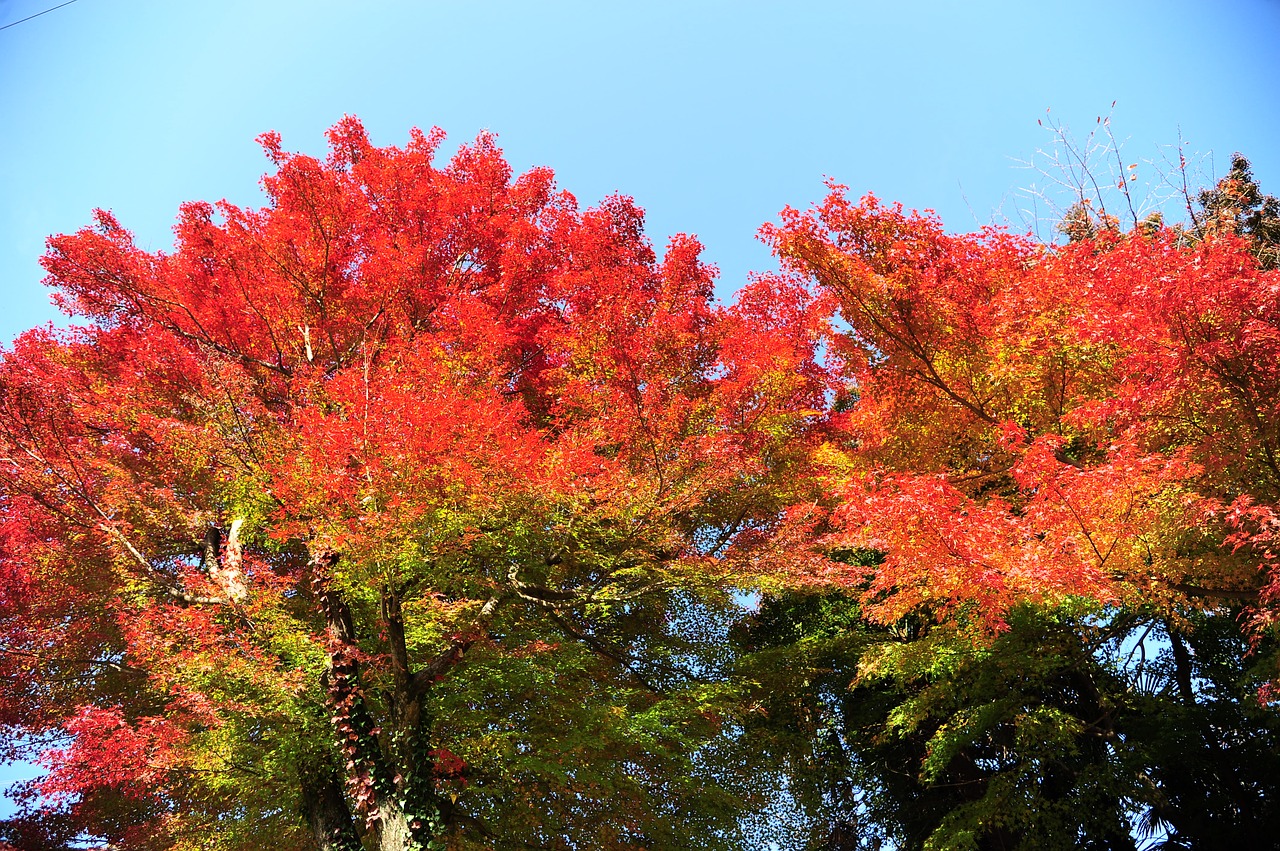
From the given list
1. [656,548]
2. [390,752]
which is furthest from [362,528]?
[656,548]

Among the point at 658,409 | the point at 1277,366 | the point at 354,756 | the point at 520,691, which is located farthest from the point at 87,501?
the point at 1277,366

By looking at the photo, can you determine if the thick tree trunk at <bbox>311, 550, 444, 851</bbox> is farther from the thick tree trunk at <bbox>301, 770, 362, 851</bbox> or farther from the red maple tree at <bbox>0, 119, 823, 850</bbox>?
the thick tree trunk at <bbox>301, 770, 362, 851</bbox>

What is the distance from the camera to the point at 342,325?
14.4m

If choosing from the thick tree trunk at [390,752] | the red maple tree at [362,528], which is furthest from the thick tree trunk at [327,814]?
the thick tree trunk at [390,752]

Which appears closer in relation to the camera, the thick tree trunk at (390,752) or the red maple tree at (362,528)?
the thick tree trunk at (390,752)

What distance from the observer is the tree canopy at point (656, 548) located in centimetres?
845

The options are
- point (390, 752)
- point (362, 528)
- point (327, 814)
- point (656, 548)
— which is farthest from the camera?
point (656, 548)

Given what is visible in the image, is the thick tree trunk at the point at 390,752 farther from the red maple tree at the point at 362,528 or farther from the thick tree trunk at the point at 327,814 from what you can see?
the thick tree trunk at the point at 327,814

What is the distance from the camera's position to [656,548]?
34.4ft

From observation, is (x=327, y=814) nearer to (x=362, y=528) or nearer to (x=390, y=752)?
(x=390, y=752)

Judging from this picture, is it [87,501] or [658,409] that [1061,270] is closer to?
Result: [658,409]

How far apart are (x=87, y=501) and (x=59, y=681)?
419 cm

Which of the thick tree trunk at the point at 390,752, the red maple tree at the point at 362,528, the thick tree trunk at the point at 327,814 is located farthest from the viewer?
the thick tree trunk at the point at 327,814

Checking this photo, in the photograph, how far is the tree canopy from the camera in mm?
8453
